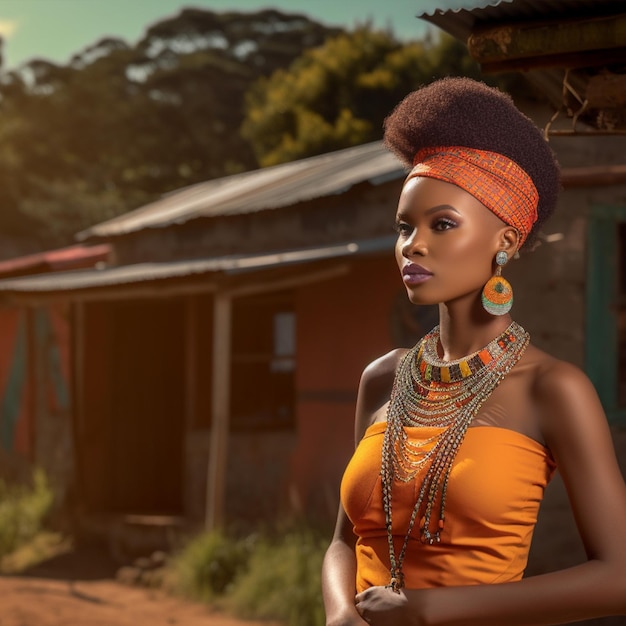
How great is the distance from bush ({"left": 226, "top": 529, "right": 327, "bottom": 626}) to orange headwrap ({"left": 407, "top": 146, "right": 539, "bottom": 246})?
17.5ft

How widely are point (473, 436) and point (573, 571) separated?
30cm

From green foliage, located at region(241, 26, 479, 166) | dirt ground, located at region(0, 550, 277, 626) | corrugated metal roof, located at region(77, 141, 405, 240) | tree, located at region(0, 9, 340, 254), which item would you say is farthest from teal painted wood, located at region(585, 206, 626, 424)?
tree, located at region(0, 9, 340, 254)

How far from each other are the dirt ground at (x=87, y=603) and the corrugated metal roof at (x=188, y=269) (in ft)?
7.89

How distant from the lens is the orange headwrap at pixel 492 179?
210 centimetres

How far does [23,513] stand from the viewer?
10930mm

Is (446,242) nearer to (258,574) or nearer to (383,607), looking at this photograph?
(383,607)

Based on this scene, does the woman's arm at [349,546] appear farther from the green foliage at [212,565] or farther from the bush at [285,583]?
the green foliage at [212,565]

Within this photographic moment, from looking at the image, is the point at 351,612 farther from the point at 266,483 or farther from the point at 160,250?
the point at 160,250

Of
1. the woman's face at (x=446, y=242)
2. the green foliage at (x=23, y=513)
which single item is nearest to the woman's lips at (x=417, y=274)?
the woman's face at (x=446, y=242)

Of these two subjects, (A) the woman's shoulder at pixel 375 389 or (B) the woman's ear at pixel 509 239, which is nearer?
(B) the woman's ear at pixel 509 239

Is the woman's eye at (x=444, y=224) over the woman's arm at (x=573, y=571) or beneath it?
over

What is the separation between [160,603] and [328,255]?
9.41ft

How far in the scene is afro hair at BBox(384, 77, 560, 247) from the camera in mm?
2141

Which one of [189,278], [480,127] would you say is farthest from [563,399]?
[189,278]
